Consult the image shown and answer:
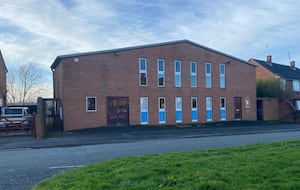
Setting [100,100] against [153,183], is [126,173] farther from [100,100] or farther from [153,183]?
[100,100]

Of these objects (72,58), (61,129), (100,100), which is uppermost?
(72,58)

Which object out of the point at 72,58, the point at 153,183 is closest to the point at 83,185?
the point at 153,183

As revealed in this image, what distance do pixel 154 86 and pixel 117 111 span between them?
13.3 ft

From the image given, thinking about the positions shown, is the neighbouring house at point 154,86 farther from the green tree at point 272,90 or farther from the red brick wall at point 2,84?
the red brick wall at point 2,84

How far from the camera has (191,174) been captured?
6.27 m

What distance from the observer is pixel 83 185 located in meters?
5.85

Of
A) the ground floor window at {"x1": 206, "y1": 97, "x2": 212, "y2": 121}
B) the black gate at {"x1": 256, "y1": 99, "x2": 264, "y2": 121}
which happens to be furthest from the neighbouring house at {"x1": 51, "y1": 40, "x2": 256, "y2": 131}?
the black gate at {"x1": 256, "y1": 99, "x2": 264, "y2": 121}

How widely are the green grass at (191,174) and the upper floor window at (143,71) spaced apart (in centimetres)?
1874

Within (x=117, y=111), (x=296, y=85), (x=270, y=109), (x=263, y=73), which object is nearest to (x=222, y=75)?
(x=270, y=109)

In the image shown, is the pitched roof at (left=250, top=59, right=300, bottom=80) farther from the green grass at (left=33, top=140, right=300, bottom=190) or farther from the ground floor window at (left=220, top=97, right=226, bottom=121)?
the green grass at (left=33, top=140, right=300, bottom=190)

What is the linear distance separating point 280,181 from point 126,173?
304cm

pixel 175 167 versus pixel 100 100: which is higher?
pixel 100 100

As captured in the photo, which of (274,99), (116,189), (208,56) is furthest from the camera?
(274,99)

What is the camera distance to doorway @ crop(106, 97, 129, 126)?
25.3 metres
